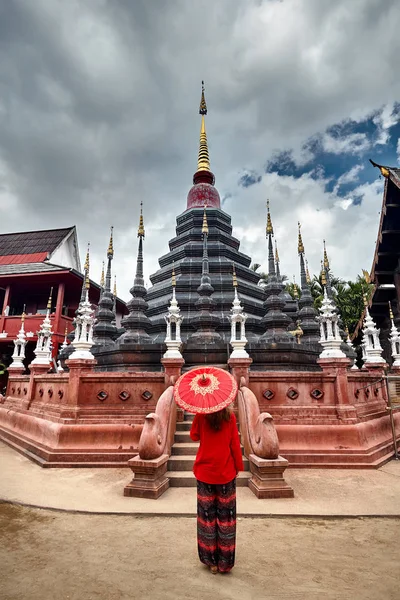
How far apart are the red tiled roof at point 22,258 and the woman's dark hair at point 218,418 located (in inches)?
1085

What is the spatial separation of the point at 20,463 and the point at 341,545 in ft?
25.5

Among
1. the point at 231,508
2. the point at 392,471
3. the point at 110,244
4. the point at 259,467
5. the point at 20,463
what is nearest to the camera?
the point at 231,508

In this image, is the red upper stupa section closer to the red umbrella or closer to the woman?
the red umbrella

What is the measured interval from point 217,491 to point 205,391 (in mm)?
1099

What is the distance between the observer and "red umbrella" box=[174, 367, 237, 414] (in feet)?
12.9

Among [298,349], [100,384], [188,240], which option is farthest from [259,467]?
[188,240]

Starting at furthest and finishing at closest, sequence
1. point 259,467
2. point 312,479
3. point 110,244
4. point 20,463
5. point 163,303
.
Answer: point 110,244
point 163,303
point 20,463
point 312,479
point 259,467

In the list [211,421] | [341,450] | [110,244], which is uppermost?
[110,244]

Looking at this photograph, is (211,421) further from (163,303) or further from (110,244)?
(110,244)

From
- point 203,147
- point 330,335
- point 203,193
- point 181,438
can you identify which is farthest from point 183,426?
point 203,147

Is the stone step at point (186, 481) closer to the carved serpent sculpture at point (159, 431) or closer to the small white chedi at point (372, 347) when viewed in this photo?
the carved serpent sculpture at point (159, 431)

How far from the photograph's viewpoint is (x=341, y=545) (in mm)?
4465

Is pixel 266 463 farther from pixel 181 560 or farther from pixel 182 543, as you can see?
pixel 181 560

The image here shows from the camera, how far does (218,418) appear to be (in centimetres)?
399
